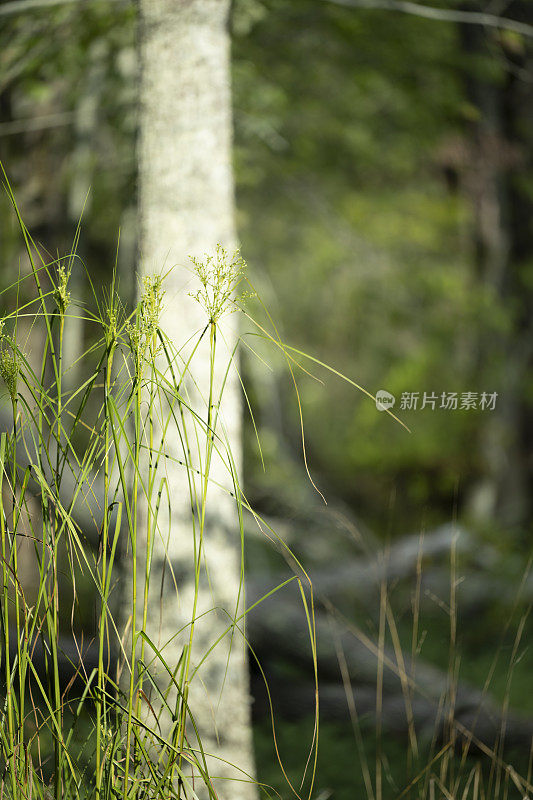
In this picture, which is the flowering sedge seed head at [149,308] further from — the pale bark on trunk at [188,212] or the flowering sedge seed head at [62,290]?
the pale bark on trunk at [188,212]

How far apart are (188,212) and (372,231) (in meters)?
4.37

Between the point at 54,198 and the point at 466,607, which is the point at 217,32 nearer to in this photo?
the point at 54,198

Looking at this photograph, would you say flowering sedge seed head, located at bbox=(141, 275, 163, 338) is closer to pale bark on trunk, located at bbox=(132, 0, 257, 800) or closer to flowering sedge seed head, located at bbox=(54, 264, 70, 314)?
flowering sedge seed head, located at bbox=(54, 264, 70, 314)

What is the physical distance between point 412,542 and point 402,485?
91.3 inches

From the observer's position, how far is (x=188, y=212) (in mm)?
1849

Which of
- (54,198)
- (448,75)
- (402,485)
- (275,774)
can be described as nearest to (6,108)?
(54,198)

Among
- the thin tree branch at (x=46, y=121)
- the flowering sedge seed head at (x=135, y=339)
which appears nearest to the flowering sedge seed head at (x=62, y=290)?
the flowering sedge seed head at (x=135, y=339)

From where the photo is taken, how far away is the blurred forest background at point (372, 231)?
12.2ft

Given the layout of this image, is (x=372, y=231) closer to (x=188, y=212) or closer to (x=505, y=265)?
(x=505, y=265)

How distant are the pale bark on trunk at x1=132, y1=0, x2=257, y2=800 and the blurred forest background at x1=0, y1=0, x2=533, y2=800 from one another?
47.9 inches

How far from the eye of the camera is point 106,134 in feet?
15.4

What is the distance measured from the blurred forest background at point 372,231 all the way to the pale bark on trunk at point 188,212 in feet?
3.99

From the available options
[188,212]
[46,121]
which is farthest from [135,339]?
[46,121]

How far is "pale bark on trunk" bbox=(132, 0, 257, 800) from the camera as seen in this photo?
1817 millimetres
